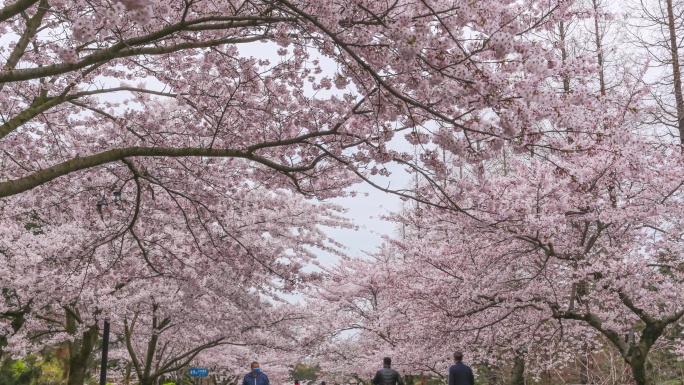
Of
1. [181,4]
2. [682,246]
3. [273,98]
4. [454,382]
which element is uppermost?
[181,4]

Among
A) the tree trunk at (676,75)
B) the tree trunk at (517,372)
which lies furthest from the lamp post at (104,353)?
the tree trunk at (676,75)

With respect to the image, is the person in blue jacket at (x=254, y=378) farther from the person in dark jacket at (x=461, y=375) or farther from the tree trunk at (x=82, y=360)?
the tree trunk at (x=82, y=360)

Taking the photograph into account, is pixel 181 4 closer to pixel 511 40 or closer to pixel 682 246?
pixel 511 40

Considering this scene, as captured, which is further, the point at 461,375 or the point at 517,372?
the point at 517,372

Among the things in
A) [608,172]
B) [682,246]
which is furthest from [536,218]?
[682,246]

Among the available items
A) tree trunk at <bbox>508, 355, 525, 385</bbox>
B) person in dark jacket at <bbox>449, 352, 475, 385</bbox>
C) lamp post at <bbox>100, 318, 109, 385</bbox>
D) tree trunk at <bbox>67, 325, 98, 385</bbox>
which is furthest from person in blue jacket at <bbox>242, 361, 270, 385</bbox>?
tree trunk at <bbox>508, 355, 525, 385</bbox>

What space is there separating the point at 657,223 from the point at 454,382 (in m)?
4.42

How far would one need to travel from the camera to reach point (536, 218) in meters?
7.52

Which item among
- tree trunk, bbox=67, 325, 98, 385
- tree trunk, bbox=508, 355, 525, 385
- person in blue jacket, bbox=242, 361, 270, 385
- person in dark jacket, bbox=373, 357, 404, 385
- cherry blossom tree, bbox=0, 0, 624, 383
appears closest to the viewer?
cherry blossom tree, bbox=0, 0, 624, 383

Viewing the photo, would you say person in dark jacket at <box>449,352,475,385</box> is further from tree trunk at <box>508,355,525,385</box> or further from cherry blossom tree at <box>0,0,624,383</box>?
tree trunk at <box>508,355,525,385</box>

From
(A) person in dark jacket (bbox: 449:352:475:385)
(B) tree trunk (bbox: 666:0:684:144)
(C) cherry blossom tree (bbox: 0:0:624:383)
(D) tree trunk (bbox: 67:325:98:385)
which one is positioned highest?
(B) tree trunk (bbox: 666:0:684:144)

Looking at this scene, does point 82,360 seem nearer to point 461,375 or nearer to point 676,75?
point 461,375

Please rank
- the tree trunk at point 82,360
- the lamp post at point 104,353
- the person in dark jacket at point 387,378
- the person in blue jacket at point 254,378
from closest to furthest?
the person in dark jacket at point 387,378 < the person in blue jacket at point 254,378 < the lamp post at point 104,353 < the tree trunk at point 82,360

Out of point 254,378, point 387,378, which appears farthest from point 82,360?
point 387,378
